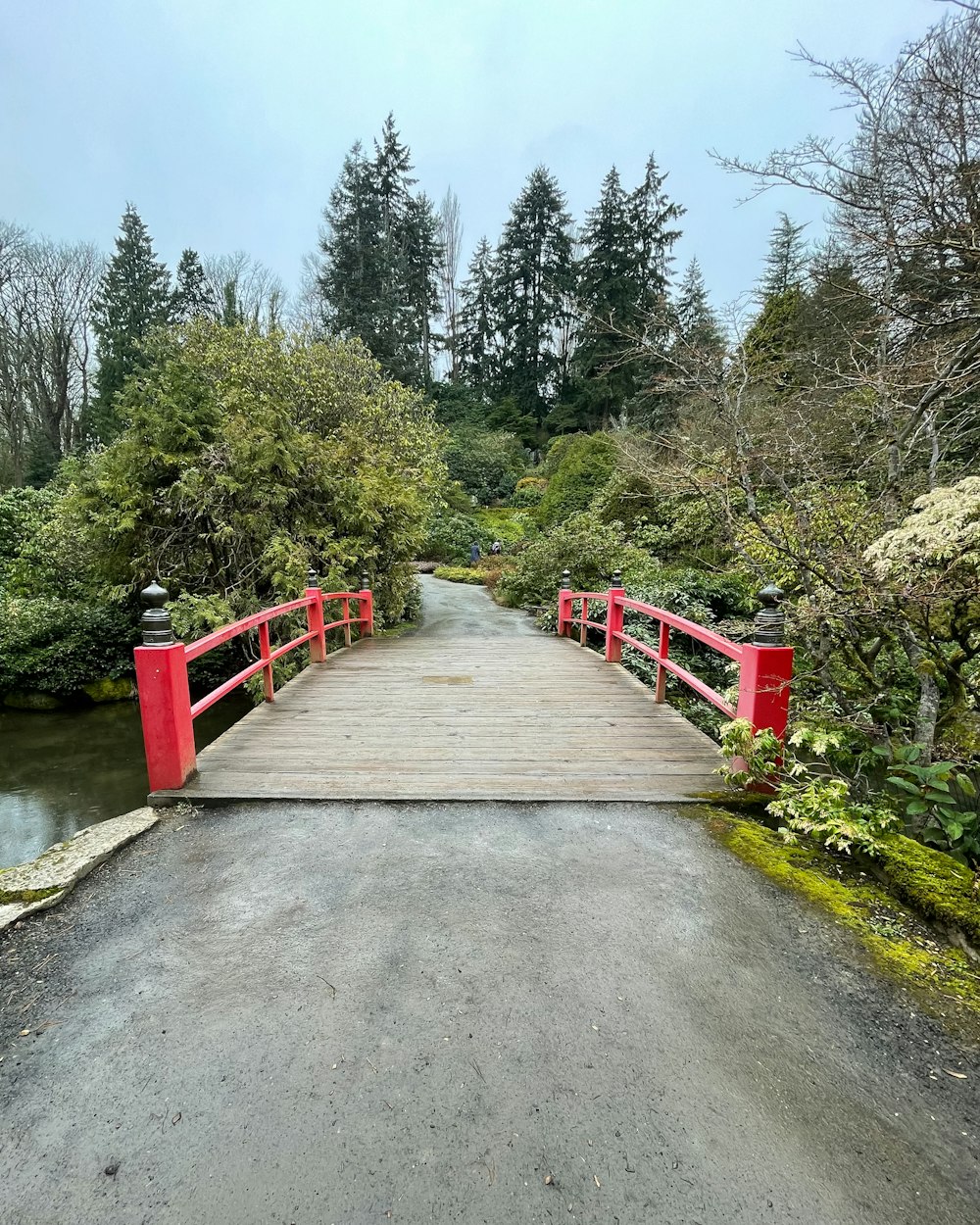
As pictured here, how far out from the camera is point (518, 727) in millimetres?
4148

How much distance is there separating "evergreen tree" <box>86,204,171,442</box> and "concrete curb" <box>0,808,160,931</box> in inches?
1067

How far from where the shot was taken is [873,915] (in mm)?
2086

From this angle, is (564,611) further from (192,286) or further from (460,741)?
(192,286)

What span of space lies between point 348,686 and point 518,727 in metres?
1.95

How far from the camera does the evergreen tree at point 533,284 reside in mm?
31609

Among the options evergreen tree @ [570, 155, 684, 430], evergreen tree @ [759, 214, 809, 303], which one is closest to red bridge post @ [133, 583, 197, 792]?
evergreen tree @ [759, 214, 809, 303]

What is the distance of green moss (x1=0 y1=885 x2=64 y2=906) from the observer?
2.10 meters

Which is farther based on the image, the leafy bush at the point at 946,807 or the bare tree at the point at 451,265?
the bare tree at the point at 451,265

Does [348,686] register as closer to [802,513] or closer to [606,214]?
[802,513]

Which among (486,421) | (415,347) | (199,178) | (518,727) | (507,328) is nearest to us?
(518,727)

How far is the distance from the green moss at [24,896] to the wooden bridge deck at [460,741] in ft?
2.64

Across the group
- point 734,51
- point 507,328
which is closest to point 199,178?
point 507,328

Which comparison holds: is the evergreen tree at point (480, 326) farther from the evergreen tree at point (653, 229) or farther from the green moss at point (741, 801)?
the green moss at point (741, 801)

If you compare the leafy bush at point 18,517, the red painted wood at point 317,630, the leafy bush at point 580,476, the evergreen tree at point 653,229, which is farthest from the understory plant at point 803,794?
the evergreen tree at point 653,229
